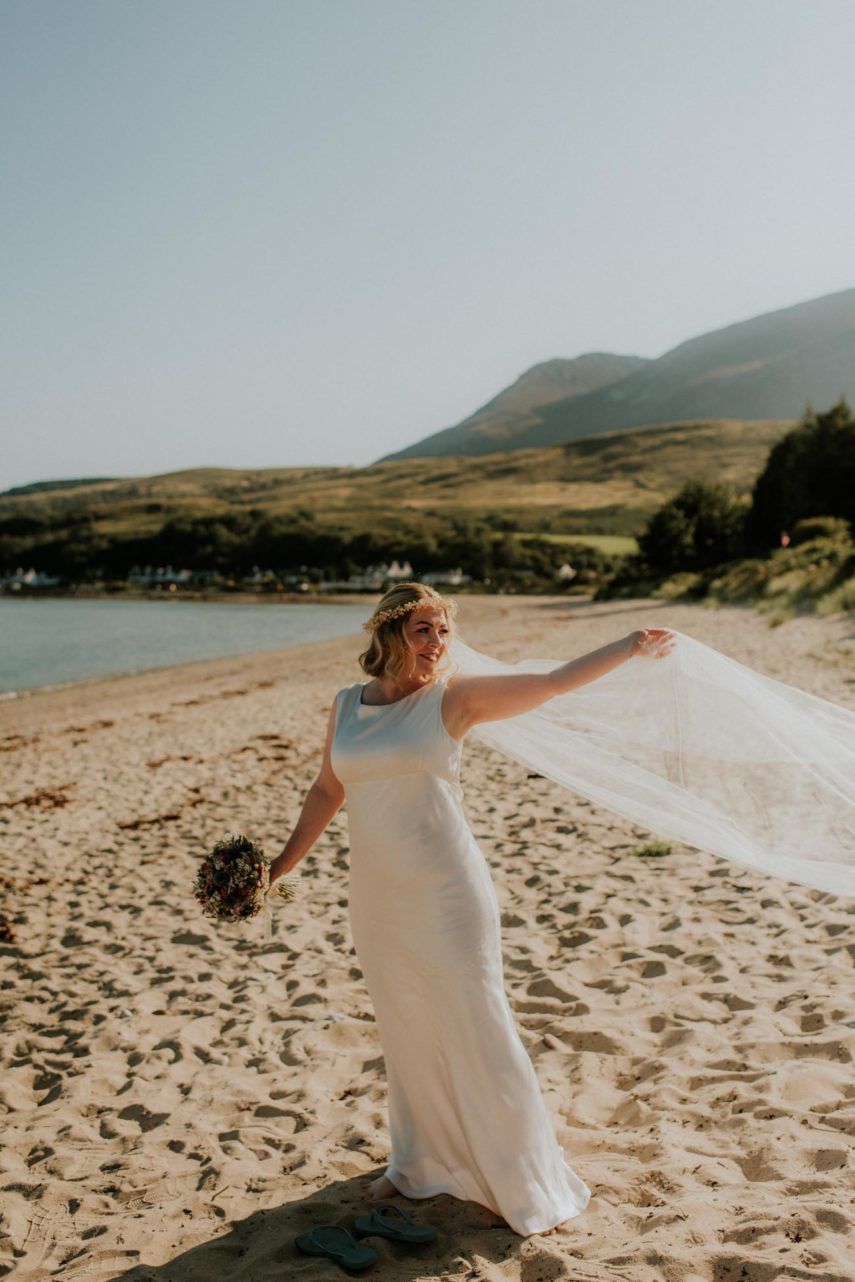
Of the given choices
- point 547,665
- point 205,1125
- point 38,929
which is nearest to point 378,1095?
point 205,1125

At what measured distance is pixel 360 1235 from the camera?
3557 millimetres

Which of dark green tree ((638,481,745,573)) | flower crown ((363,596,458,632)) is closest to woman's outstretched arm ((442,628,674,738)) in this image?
flower crown ((363,596,458,632))

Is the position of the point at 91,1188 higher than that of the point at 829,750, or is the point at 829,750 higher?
the point at 829,750

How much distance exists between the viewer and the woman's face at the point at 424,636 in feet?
12.2

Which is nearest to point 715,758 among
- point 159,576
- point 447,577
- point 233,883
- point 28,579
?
point 233,883

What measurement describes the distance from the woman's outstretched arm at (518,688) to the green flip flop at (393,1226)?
168 centimetres

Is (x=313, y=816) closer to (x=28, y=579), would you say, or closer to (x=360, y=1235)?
(x=360, y=1235)

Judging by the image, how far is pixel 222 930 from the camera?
24.7 feet

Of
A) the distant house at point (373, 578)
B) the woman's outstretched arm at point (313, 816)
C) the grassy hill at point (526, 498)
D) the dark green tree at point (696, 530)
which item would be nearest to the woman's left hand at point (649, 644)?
the woman's outstretched arm at point (313, 816)

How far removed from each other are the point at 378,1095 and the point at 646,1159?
4.77 ft

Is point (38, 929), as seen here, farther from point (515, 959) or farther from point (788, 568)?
point (788, 568)

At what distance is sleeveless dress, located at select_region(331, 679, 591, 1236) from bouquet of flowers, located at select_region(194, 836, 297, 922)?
21.1 inches

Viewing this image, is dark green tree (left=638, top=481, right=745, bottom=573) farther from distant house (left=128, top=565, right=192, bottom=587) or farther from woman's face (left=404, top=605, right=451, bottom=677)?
distant house (left=128, top=565, right=192, bottom=587)

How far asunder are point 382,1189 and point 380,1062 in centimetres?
148
